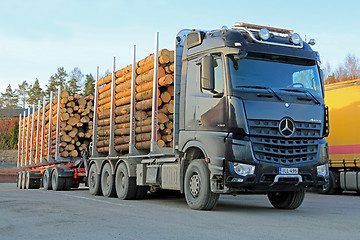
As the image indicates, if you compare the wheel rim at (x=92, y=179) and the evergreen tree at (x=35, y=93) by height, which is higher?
the evergreen tree at (x=35, y=93)

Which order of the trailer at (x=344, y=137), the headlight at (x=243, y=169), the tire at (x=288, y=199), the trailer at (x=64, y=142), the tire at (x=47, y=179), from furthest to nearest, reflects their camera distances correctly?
1. the tire at (x=47, y=179)
2. the trailer at (x=64, y=142)
3. the trailer at (x=344, y=137)
4. the tire at (x=288, y=199)
5. the headlight at (x=243, y=169)

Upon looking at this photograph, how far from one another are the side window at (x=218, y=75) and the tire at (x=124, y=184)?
4469 mm

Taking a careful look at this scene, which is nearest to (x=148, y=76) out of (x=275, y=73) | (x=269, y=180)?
(x=275, y=73)

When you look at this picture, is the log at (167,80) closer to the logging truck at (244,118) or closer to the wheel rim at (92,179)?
the logging truck at (244,118)

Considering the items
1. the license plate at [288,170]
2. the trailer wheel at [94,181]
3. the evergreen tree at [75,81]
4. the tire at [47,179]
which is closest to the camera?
the license plate at [288,170]

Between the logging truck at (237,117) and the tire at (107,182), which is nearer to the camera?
the logging truck at (237,117)

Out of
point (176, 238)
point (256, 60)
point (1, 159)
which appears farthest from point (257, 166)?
point (1, 159)

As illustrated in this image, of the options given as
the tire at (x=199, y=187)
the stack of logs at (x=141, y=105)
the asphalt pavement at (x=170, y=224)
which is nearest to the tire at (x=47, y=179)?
the stack of logs at (x=141, y=105)

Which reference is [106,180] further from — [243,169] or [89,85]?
[89,85]

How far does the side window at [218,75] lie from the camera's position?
348 inches

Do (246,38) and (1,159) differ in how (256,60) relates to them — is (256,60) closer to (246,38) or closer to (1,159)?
(246,38)

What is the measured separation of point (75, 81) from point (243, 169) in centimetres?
8535

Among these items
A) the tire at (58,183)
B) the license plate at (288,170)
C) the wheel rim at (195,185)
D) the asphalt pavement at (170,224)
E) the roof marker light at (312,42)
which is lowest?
the asphalt pavement at (170,224)

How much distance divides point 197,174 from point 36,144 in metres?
15.2
